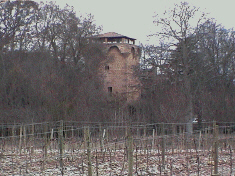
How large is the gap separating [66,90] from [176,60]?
28.5 feet

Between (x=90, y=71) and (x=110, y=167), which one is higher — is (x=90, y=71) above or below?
above

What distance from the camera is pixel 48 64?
1305 inches

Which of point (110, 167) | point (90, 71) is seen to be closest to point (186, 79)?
point (90, 71)

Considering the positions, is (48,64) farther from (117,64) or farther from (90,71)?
(117,64)

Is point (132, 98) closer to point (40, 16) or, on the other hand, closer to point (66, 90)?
point (66, 90)

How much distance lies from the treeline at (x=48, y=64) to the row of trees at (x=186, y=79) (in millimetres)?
3616

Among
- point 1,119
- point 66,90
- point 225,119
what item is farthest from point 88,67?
point 225,119

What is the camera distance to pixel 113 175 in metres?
11.0

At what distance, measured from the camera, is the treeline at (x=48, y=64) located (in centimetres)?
3073

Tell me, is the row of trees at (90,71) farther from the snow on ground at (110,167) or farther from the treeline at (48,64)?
the snow on ground at (110,167)

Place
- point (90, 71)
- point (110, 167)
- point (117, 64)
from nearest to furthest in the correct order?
point (110, 167)
point (90, 71)
point (117, 64)

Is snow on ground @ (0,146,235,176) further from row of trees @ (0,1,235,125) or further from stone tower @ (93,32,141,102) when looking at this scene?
stone tower @ (93,32,141,102)

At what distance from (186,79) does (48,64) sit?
10.3m

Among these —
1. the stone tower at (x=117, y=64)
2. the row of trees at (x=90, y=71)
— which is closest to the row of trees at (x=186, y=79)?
the row of trees at (x=90, y=71)
